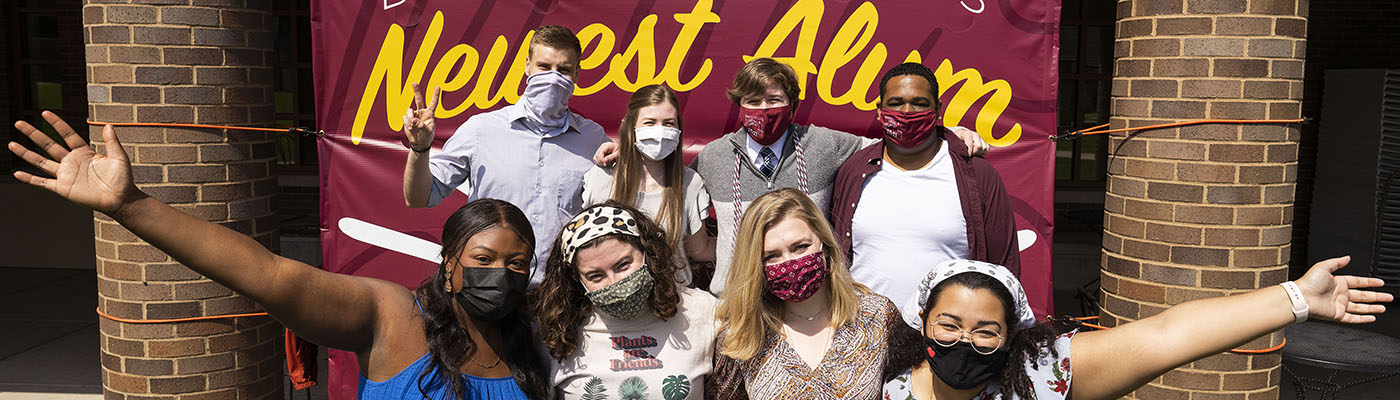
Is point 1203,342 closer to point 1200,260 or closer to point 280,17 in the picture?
point 1200,260

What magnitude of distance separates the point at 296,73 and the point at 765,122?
7.47 m

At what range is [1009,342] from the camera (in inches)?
94.1

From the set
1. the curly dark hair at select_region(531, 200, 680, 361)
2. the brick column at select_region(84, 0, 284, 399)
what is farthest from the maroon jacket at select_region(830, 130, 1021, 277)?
the brick column at select_region(84, 0, 284, 399)

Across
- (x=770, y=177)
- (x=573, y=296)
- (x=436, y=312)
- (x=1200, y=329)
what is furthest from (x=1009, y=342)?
(x=436, y=312)

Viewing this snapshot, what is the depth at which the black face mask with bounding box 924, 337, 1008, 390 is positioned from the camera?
234 cm

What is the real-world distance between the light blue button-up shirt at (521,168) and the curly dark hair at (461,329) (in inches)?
39.7

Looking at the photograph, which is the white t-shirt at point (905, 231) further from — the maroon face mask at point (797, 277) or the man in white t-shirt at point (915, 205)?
the maroon face mask at point (797, 277)

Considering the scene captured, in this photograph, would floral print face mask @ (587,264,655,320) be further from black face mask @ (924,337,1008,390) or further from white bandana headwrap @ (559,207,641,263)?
black face mask @ (924,337,1008,390)

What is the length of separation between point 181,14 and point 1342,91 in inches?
377

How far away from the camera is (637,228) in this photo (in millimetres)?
2602

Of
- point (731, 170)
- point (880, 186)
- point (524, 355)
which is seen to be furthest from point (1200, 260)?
point (524, 355)

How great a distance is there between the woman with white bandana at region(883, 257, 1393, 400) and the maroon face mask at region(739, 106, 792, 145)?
1.16 metres

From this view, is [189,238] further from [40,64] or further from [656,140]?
[40,64]

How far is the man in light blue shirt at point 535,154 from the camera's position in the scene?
3.64 meters
